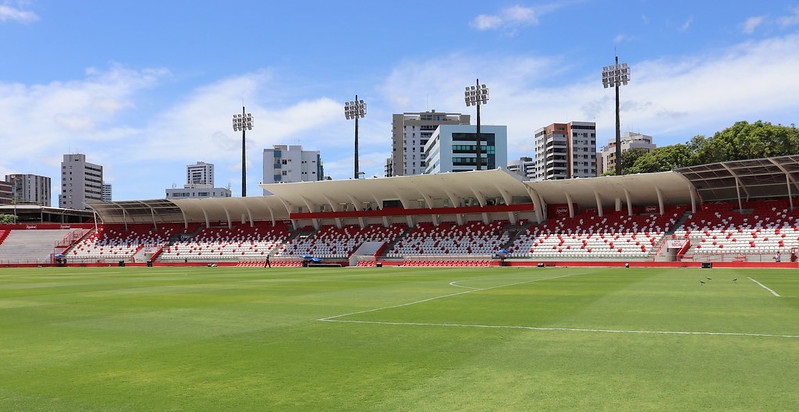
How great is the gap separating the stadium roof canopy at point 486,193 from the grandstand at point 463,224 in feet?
0.56

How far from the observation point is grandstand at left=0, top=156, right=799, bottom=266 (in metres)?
55.9

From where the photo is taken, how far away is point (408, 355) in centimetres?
1066

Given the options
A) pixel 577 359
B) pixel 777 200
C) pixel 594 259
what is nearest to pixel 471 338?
pixel 577 359

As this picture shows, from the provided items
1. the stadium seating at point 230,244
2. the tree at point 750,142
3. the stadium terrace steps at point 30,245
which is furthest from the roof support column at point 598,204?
the stadium terrace steps at point 30,245

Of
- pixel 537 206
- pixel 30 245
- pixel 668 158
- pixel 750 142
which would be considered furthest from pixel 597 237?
pixel 30 245

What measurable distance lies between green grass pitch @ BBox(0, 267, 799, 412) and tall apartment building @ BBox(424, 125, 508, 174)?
135092mm

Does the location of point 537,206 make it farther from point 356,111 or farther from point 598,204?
point 356,111

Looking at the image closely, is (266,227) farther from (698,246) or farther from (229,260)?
(698,246)

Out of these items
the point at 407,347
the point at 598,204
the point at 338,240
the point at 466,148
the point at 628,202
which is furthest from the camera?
the point at 466,148

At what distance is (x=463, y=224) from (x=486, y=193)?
5495 mm

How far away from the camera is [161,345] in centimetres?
1218

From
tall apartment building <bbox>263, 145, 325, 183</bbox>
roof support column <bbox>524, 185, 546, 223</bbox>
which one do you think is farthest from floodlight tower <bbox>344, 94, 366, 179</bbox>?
tall apartment building <bbox>263, 145, 325, 183</bbox>

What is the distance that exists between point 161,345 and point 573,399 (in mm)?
8221

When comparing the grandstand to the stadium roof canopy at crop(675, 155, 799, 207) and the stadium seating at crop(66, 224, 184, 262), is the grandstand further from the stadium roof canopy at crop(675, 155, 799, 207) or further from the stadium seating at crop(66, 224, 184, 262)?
the stadium seating at crop(66, 224, 184, 262)
